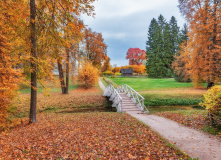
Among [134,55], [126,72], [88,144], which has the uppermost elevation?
[134,55]

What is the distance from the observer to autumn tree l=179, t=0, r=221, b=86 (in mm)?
15422

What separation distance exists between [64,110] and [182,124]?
11657mm

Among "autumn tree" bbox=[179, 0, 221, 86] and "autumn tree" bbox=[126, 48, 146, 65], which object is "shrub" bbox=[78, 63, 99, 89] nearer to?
"autumn tree" bbox=[179, 0, 221, 86]

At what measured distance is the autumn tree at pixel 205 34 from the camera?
15.4 m

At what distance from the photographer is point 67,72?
19484 millimetres

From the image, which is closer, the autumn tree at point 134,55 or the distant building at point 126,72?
the distant building at point 126,72

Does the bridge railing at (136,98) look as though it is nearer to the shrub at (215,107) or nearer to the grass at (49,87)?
the shrub at (215,107)

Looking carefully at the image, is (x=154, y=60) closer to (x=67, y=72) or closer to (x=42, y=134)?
(x=67, y=72)

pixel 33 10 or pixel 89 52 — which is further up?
pixel 89 52

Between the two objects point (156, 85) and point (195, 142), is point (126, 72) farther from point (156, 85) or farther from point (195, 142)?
point (195, 142)

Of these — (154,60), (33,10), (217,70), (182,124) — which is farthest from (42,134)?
(154,60)

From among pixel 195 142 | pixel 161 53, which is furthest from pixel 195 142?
pixel 161 53

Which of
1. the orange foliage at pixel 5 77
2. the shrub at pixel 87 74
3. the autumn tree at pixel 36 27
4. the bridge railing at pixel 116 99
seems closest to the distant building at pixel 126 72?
the shrub at pixel 87 74

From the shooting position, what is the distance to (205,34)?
1608 centimetres
